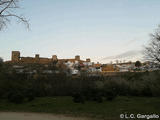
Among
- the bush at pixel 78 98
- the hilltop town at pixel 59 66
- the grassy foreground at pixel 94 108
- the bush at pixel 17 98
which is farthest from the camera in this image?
the hilltop town at pixel 59 66

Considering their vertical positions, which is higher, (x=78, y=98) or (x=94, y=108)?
(x=78, y=98)

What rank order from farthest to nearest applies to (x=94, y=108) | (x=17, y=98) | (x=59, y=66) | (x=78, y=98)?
(x=59, y=66)
(x=17, y=98)
(x=78, y=98)
(x=94, y=108)

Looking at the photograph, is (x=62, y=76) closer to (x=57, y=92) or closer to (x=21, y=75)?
(x=57, y=92)

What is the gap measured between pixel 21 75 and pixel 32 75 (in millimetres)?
3214

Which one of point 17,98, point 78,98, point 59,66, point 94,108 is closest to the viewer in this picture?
point 94,108

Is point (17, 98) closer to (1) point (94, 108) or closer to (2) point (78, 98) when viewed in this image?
(2) point (78, 98)

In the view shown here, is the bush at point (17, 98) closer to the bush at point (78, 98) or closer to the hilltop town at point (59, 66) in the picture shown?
the bush at point (78, 98)

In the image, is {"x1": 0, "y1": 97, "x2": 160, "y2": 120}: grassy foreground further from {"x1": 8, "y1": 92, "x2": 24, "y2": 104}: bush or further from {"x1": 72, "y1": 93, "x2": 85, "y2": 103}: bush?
{"x1": 8, "y1": 92, "x2": 24, "y2": 104}: bush

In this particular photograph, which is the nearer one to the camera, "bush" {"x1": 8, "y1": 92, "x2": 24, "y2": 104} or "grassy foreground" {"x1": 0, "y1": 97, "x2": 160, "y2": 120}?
"grassy foreground" {"x1": 0, "y1": 97, "x2": 160, "y2": 120}

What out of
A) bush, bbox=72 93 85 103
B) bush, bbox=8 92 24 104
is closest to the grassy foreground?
bush, bbox=72 93 85 103

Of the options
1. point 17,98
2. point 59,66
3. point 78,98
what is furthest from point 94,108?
point 59,66

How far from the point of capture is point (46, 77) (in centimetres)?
3158

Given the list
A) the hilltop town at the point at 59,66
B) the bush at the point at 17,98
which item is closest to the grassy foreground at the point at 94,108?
the bush at the point at 17,98

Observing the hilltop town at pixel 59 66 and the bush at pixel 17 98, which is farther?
the hilltop town at pixel 59 66
